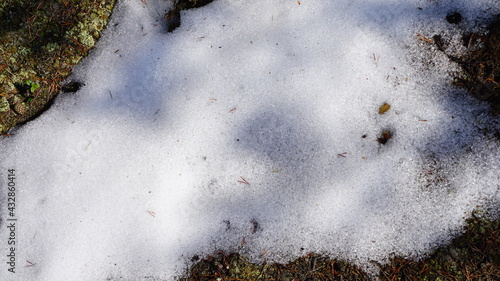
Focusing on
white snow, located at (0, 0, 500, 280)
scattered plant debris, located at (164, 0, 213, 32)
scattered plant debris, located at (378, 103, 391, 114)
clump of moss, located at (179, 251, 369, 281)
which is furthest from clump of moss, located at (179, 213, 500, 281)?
scattered plant debris, located at (164, 0, 213, 32)

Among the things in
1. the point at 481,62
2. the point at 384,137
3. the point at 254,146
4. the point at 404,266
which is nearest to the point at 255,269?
the point at 254,146

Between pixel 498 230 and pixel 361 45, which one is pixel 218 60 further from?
pixel 498 230

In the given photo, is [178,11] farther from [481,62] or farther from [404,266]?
[404,266]

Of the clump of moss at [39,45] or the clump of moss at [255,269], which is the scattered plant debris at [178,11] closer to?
the clump of moss at [39,45]

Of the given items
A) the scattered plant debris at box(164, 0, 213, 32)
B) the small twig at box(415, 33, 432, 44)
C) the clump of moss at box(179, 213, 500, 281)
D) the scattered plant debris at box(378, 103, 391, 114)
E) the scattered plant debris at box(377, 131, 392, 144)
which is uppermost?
the scattered plant debris at box(164, 0, 213, 32)

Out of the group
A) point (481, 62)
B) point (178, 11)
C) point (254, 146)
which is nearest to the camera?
point (481, 62)

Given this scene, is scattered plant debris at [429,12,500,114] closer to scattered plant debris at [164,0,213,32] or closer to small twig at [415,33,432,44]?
small twig at [415,33,432,44]
